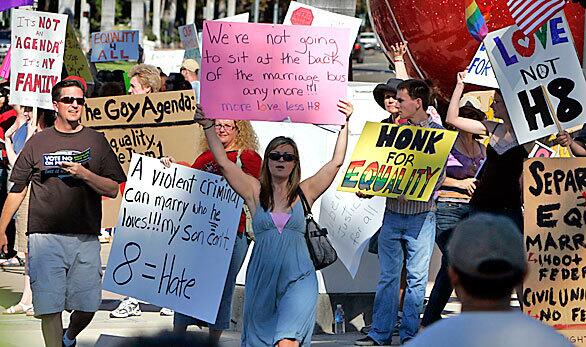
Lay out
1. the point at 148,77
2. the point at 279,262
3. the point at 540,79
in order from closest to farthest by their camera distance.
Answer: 1. the point at 279,262
2. the point at 540,79
3. the point at 148,77

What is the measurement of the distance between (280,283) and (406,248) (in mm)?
2080

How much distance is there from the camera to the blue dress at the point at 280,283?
639 centimetres

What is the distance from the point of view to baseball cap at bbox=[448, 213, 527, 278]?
3021mm

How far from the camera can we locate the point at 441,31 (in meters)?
10.3

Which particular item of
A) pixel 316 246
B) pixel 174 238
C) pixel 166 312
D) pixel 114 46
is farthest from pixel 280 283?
pixel 114 46

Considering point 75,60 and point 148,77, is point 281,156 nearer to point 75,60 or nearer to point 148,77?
point 148,77

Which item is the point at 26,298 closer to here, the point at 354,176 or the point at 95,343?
the point at 95,343

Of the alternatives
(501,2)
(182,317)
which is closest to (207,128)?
(182,317)

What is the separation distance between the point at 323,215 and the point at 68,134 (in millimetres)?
2233

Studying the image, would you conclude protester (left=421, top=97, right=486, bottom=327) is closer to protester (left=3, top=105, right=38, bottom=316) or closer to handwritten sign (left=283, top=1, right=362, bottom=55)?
handwritten sign (left=283, top=1, right=362, bottom=55)

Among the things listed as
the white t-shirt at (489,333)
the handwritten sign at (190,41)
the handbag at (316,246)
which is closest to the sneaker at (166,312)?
the handbag at (316,246)

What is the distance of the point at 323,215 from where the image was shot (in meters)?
9.00

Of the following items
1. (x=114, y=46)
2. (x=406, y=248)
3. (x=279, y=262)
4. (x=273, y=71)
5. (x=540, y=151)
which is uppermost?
(x=114, y=46)

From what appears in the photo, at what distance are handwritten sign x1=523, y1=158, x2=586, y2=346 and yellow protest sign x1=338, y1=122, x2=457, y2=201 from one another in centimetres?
127
